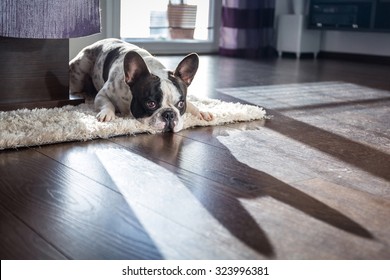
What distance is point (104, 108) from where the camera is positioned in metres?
1.70

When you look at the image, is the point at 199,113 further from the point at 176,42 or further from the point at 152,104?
the point at 176,42

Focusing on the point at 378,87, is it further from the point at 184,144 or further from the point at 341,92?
the point at 184,144

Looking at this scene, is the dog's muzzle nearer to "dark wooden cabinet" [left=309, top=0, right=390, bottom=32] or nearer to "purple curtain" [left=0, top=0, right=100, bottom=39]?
"purple curtain" [left=0, top=0, right=100, bottom=39]

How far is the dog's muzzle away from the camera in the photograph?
5.22ft

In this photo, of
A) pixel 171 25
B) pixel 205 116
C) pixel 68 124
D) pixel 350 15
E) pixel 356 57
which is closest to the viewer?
pixel 68 124

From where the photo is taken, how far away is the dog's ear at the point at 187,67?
1.71 m

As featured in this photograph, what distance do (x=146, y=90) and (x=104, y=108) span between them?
18 cm

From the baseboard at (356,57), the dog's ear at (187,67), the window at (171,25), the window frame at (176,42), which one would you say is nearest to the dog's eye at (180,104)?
the dog's ear at (187,67)

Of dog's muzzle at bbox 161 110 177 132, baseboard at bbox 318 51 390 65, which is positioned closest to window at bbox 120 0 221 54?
baseboard at bbox 318 51 390 65

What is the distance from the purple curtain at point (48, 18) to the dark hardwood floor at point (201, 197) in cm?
46

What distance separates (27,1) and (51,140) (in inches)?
19.7

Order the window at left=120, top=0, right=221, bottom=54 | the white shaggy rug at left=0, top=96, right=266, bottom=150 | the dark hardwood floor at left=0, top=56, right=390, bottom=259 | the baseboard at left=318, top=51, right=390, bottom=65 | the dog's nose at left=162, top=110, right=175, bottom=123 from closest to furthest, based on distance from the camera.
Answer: the dark hardwood floor at left=0, top=56, right=390, bottom=259
the white shaggy rug at left=0, top=96, right=266, bottom=150
the dog's nose at left=162, top=110, right=175, bottom=123
the window at left=120, top=0, right=221, bottom=54
the baseboard at left=318, top=51, right=390, bottom=65

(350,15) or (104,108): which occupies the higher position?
(350,15)

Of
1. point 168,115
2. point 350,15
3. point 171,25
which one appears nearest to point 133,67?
point 168,115
